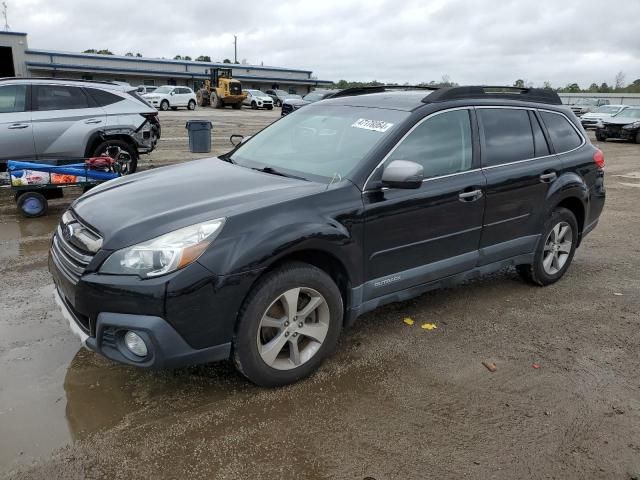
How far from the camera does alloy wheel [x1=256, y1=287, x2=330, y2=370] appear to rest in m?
3.17

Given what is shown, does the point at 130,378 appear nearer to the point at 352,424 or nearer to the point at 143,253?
the point at 143,253

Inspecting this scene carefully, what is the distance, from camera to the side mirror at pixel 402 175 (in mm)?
3410

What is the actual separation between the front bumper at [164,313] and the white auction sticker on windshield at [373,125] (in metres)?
1.55

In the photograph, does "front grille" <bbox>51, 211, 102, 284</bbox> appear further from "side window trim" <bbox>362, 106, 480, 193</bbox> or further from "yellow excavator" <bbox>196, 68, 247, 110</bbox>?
"yellow excavator" <bbox>196, 68, 247, 110</bbox>

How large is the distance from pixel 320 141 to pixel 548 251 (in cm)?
251

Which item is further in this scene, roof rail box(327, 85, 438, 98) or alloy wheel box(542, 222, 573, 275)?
alloy wheel box(542, 222, 573, 275)

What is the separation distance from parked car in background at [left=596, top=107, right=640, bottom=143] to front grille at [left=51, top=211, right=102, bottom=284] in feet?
78.4

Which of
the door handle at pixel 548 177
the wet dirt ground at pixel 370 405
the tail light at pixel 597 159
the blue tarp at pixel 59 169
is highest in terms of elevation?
the tail light at pixel 597 159

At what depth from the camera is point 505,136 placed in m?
4.50

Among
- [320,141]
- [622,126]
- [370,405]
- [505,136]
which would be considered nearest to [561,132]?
[505,136]

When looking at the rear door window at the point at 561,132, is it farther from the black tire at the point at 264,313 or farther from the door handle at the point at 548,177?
the black tire at the point at 264,313

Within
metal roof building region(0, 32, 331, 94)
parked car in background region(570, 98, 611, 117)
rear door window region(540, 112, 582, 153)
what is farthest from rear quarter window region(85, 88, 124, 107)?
metal roof building region(0, 32, 331, 94)

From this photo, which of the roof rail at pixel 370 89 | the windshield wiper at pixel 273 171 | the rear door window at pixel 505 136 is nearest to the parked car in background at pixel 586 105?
the rear door window at pixel 505 136

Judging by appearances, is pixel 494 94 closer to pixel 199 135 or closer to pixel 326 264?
pixel 326 264
